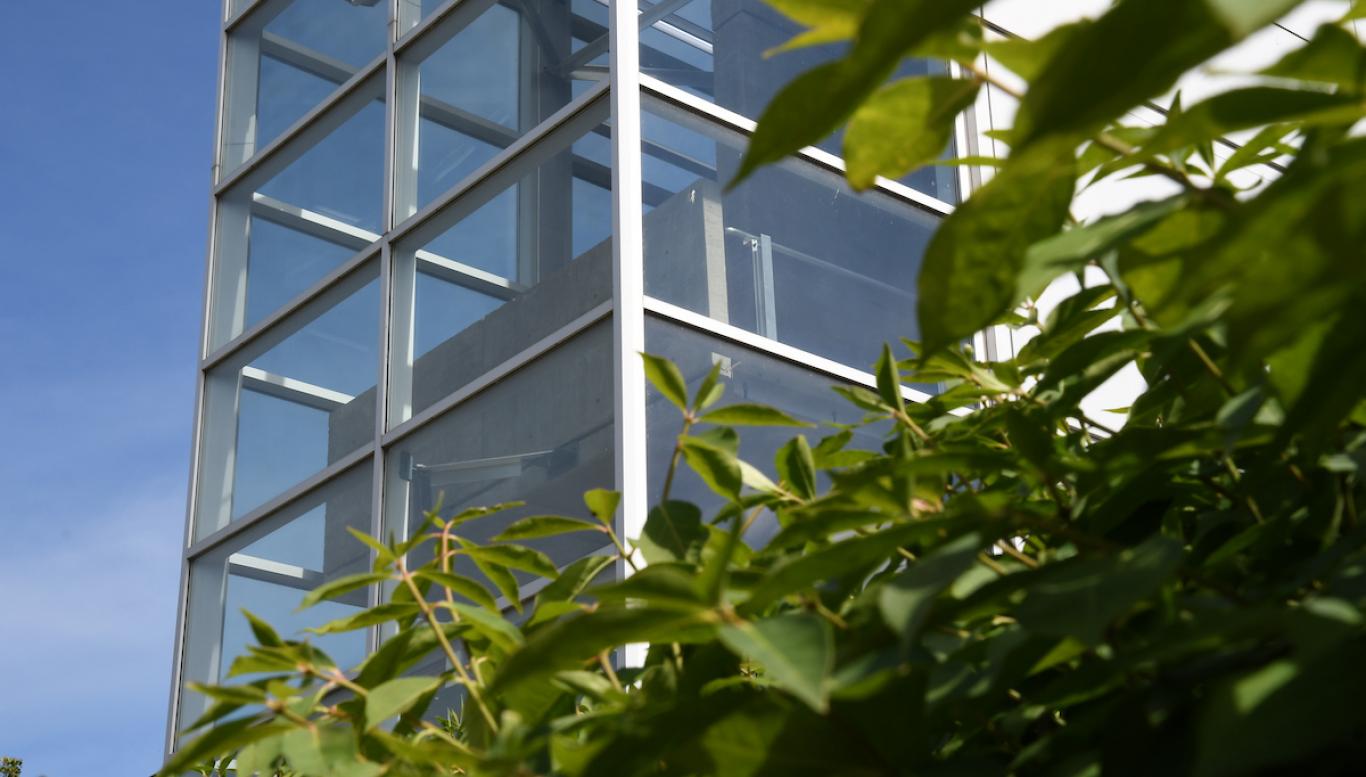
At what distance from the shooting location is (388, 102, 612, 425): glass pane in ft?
15.9

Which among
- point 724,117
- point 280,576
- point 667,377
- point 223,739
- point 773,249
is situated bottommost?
point 223,739

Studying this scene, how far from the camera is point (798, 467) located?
0.85 meters

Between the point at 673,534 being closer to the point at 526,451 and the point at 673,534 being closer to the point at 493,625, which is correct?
the point at 493,625

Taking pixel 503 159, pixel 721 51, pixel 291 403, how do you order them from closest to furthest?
1. pixel 721 51
2. pixel 503 159
3. pixel 291 403

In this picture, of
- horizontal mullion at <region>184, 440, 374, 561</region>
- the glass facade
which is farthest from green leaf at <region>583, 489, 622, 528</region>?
horizontal mullion at <region>184, 440, 374, 561</region>

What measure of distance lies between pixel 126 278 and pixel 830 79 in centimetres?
4088

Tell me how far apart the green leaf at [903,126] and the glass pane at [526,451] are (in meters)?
3.84

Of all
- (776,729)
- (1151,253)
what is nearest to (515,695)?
(776,729)

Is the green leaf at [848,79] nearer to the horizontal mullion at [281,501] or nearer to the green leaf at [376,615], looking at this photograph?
the green leaf at [376,615]

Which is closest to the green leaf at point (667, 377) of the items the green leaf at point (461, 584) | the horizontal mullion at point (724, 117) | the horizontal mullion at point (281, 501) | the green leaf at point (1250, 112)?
the green leaf at point (461, 584)

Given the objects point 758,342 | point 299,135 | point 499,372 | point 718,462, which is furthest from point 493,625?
point 299,135

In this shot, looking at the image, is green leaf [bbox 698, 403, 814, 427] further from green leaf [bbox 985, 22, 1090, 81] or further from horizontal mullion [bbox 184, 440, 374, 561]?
horizontal mullion [bbox 184, 440, 374, 561]

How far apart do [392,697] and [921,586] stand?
304 millimetres

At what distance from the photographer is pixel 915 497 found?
0.66 m
